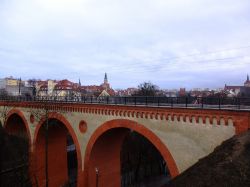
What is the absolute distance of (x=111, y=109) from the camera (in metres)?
17.6

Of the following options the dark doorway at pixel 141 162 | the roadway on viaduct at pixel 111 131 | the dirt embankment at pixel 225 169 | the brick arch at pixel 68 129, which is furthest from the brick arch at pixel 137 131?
the dark doorway at pixel 141 162

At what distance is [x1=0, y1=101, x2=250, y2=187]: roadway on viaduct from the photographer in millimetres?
12352

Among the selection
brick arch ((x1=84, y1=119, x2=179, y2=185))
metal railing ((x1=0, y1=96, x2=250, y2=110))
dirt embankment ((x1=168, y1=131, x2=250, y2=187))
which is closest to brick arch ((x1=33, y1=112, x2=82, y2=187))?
brick arch ((x1=84, y1=119, x2=179, y2=185))

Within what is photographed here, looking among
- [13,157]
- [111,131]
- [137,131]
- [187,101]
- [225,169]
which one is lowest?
[13,157]

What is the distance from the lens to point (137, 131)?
15.7m

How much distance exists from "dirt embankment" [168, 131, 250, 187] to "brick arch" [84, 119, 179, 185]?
3348 mm

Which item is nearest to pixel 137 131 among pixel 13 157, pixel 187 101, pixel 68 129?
pixel 187 101

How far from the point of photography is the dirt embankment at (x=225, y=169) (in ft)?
29.1

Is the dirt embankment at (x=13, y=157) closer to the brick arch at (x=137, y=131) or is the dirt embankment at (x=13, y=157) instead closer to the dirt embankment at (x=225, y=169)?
the brick arch at (x=137, y=131)

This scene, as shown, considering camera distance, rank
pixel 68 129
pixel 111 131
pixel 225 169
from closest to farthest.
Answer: pixel 225 169 → pixel 111 131 → pixel 68 129

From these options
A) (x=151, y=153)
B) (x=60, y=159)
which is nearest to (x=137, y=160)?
(x=151, y=153)

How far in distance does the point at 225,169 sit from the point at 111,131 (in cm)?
1032

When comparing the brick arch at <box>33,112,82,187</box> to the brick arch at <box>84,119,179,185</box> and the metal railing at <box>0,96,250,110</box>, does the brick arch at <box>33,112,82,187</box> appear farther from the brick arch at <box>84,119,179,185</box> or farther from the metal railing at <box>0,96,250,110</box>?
the metal railing at <box>0,96,250,110</box>

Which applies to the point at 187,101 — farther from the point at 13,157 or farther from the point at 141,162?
the point at 13,157
